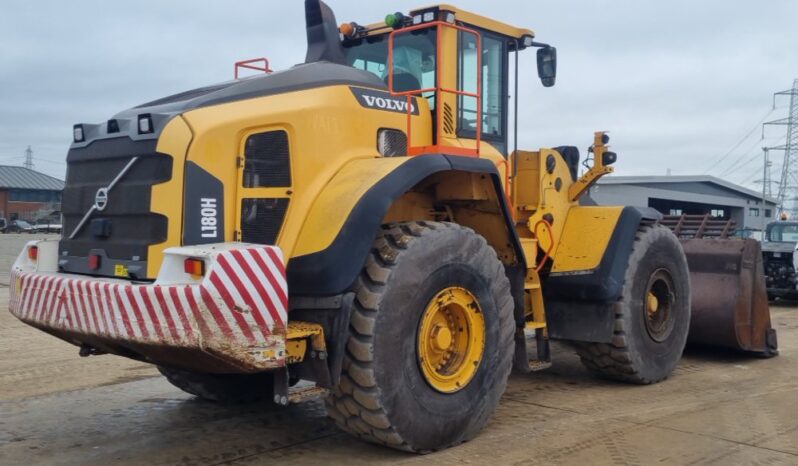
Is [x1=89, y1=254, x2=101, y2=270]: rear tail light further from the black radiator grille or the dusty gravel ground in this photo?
the dusty gravel ground

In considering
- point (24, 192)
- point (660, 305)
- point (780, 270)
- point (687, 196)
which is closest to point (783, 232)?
point (780, 270)

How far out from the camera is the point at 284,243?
15.2 ft

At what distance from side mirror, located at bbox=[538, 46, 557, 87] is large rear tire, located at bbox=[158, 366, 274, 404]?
3328 millimetres

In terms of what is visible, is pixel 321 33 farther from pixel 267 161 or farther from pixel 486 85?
pixel 267 161

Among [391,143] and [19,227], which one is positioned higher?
[391,143]

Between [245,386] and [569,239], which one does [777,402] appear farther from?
[245,386]

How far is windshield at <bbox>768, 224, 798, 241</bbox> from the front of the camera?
57.2 ft

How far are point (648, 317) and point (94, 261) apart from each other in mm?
A: 4676

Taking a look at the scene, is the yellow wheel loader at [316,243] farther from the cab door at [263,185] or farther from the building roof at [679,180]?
the building roof at [679,180]

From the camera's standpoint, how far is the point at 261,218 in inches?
185

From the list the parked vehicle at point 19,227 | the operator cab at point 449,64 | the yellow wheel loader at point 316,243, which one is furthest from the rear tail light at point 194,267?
the parked vehicle at point 19,227

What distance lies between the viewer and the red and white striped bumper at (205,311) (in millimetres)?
4012

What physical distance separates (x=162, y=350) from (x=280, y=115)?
59.6 inches

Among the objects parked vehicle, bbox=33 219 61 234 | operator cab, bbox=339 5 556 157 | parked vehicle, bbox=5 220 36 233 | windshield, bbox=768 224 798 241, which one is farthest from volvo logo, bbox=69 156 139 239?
parked vehicle, bbox=5 220 36 233
